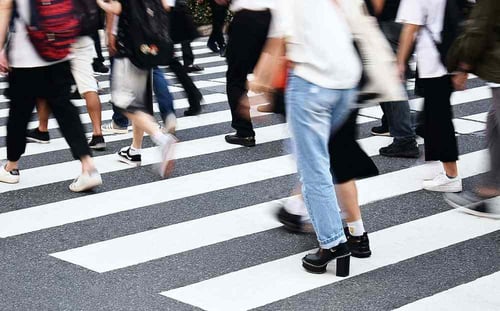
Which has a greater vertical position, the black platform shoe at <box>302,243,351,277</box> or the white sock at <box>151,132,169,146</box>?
the black platform shoe at <box>302,243,351,277</box>

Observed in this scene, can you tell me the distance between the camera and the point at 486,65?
5859 millimetres

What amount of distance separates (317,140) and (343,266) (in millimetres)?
703

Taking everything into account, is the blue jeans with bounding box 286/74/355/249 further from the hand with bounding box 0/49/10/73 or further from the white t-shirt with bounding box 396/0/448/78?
the hand with bounding box 0/49/10/73

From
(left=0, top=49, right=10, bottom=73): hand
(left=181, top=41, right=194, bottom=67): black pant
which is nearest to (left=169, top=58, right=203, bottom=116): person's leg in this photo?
(left=0, top=49, right=10, bottom=73): hand

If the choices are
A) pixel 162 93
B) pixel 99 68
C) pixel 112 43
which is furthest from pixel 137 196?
pixel 99 68

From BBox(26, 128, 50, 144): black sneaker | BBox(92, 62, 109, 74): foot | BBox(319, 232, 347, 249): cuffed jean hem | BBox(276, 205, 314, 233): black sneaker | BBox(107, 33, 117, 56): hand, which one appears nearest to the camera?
BBox(319, 232, 347, 249): cuffed jean hem

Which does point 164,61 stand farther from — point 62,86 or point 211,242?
point 211,242

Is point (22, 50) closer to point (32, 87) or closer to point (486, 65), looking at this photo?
point (32, 87)

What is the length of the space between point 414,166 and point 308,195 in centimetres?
294

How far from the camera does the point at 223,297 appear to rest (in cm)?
507

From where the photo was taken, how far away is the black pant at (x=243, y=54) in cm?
822

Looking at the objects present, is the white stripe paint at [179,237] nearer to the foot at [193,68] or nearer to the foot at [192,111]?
the foot at [192,111]

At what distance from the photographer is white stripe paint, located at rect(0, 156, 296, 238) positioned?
6.53 meters

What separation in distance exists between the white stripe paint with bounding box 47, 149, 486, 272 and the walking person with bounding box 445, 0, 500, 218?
2.58ft
